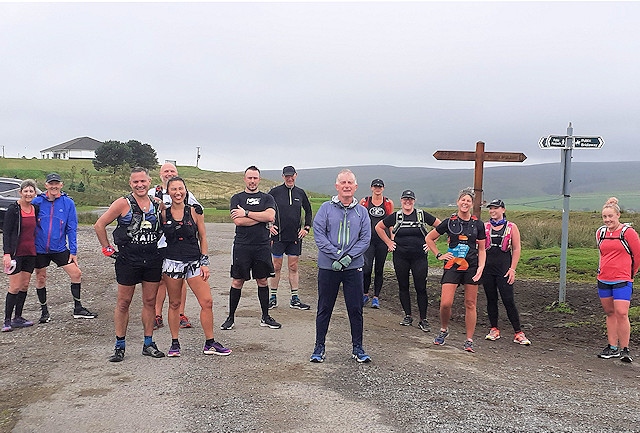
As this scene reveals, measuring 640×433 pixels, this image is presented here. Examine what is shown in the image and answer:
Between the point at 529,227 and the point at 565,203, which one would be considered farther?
the point at 529,227

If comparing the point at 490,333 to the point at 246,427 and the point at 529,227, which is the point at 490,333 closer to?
the point at 246,427

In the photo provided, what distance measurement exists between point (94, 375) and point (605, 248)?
6.28 meters

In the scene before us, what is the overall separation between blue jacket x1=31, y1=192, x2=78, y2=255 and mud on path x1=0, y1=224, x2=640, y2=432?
1071mm

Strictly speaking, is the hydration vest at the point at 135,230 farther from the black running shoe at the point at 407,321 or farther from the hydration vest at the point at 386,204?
the hydration vest at the point at 386,204

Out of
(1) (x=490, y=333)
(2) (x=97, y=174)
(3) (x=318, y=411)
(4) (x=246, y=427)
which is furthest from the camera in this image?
(2) (x=97, y=174)

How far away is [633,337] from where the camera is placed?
370 inches

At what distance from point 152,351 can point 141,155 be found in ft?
266

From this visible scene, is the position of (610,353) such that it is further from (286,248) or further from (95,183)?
(95,183)

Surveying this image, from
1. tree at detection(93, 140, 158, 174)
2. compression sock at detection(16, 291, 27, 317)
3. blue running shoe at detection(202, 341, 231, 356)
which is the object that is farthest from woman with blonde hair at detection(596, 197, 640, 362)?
tree at detection(93, 140, 158, 174)

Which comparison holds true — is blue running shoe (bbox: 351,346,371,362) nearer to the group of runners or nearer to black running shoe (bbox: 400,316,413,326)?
the group of runners

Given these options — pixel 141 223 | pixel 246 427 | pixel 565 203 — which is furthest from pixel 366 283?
pixel 246 427

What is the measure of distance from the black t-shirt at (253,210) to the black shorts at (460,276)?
2399 mm

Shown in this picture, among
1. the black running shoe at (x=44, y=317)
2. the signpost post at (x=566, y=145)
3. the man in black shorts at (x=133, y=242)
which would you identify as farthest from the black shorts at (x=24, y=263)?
the signpost post at (x=566, y=145)

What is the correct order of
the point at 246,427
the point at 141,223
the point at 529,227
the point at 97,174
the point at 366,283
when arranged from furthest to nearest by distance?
the point at 97,174, the point at 529,227, the point at 366,283, the point at 141,223, the point at 246,427
